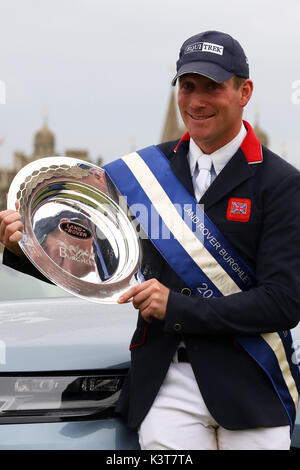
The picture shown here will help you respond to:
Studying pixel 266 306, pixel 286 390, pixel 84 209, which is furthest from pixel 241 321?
pixel 84 209

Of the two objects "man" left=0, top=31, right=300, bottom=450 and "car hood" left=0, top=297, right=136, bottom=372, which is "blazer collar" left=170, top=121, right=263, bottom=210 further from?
"car hood" left=0, top=297, right=136, bottom=372

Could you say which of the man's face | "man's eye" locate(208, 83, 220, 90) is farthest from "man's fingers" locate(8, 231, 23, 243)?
"man's eye" locate(208, 83, 220, 90)

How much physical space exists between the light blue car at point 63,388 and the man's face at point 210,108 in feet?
2.40

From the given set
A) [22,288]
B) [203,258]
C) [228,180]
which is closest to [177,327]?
[203,258]

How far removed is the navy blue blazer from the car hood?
0.22 metres

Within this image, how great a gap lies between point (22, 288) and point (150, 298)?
6.32ft

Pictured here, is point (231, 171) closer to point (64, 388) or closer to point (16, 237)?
point (16, 237)

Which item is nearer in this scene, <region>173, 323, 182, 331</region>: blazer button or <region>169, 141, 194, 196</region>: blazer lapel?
<region>173, 323, 182, 331</region>: blazer button

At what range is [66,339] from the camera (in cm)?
241

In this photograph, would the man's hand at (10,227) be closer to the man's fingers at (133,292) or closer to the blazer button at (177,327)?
the man's fingers at (133,292)

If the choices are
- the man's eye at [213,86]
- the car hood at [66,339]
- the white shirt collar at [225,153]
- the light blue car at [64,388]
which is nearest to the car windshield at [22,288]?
the car hood at [66,339]

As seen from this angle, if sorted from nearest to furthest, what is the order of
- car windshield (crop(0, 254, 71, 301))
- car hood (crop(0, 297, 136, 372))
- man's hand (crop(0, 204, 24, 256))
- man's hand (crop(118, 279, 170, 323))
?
man's hand (crop(118, 279, 170, 323)) < man's hand (crop(0, 204, 24, 256)) < car hood (crop(0, 297, 136, 372)) < car windshield (crop(0, 254, 71, 301))

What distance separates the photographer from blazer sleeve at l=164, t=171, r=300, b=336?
198 centimetres

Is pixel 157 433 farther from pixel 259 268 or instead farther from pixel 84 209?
pixel 84 209
